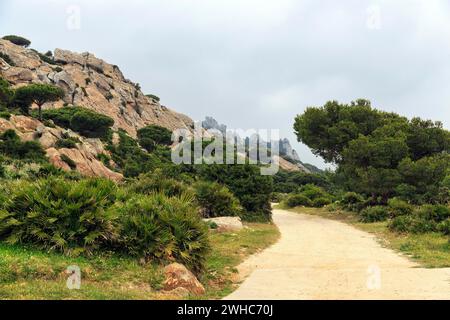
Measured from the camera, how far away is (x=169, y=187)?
20.6 metres

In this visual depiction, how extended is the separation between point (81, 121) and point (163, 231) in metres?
54.6

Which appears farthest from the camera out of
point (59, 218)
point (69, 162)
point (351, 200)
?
point (69, 162)

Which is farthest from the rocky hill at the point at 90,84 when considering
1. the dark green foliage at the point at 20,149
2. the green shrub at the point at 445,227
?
the green shrub at the point at 445,227

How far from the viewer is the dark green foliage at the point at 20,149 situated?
113ft

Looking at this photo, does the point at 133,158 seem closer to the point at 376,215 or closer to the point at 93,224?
the point at 376,215

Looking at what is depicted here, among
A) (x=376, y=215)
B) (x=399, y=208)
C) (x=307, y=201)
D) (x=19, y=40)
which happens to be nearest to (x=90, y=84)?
(x=19, y=40)

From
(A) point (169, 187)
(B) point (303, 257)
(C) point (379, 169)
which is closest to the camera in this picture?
(B) point (303, 257)

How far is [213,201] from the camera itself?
76.4 ft

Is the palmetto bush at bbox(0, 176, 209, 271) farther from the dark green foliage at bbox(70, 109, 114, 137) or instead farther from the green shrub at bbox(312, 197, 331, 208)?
the dark green foliage at bbox(70, 109, 114, 137)

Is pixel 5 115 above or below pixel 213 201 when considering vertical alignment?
above

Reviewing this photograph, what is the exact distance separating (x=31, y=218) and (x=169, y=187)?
10.6 m

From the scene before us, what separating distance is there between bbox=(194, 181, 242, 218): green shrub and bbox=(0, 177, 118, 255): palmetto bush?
12421 mm
